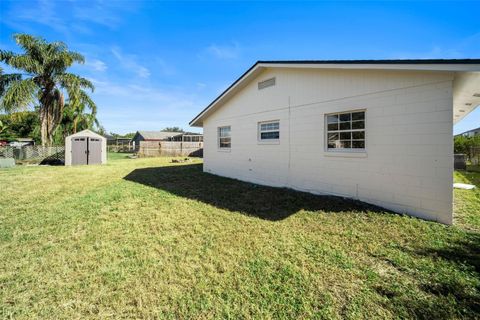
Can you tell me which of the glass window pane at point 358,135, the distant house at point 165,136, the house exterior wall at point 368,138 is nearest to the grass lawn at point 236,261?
the house exterior wall at point 368,138

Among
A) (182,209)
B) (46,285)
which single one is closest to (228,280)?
(46,285)

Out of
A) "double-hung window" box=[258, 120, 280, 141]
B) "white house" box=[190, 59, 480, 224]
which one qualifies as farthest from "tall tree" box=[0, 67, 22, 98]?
"double-hung window" box=[258, 120, 280, 141]

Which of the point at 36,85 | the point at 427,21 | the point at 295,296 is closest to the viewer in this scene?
the point at 295,296

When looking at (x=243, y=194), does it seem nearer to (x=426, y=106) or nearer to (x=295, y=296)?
(x=295, y=296)

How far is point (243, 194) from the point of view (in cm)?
798

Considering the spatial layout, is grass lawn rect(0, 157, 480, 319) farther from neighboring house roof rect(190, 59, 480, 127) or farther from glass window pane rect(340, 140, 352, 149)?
neighboring house roof rect(190, 59, 480, 127)

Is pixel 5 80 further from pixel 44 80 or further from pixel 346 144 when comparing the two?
pixel 346 144

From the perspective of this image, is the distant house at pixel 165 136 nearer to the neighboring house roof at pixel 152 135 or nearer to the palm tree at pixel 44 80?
the neighboring house roof at pixel 152 135

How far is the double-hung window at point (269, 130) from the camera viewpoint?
29.1ft

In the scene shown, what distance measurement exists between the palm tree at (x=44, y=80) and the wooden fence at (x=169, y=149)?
7.79 metres

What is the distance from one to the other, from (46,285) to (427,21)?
Result: 426 inches

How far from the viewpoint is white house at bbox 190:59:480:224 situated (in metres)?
5.02

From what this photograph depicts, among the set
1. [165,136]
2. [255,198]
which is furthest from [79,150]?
[165,136]

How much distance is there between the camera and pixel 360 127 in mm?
6434
